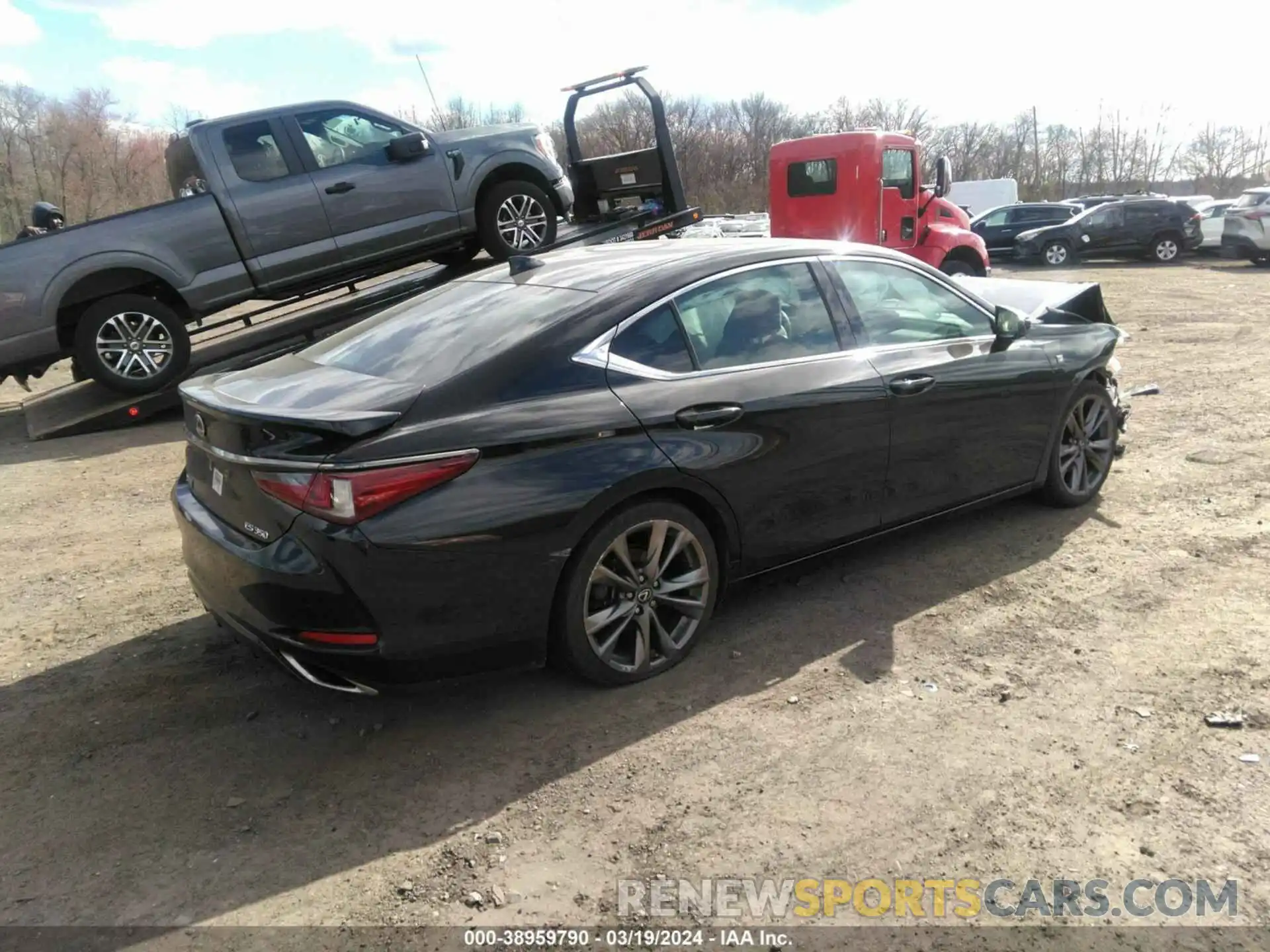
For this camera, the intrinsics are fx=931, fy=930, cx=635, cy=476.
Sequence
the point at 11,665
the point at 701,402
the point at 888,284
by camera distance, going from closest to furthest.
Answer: the point at 701,402, the point at 11,665, the point at 888,284

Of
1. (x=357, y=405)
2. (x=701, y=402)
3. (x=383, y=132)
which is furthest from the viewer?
(x=383, y=132)

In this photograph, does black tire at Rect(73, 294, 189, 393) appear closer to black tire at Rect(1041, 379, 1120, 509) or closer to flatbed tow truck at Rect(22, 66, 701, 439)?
flatbed tow truck at Rect(22, 66, 701, 439)

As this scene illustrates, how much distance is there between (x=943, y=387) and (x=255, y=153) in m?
6.63

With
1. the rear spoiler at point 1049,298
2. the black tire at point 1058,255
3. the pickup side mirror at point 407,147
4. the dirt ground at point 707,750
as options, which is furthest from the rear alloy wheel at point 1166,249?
the dirt ground at point 707,750

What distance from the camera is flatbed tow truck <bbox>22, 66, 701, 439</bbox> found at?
8.42 metres

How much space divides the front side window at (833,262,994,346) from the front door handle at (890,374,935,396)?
0.19m

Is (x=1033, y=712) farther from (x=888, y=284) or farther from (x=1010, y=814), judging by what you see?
(x=888, y=284)

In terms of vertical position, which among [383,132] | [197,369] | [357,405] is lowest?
[197,369]

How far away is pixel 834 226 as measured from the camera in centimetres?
1384

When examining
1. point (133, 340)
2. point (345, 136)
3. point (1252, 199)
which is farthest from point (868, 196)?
point (1252, 199)

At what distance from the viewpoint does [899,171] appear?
1371cm

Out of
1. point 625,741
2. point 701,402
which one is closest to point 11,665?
point 625,741

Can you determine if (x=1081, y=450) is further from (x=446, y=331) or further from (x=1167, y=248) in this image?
Result: (x=1167, y=248)

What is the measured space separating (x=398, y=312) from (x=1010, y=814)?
9.94 feet
